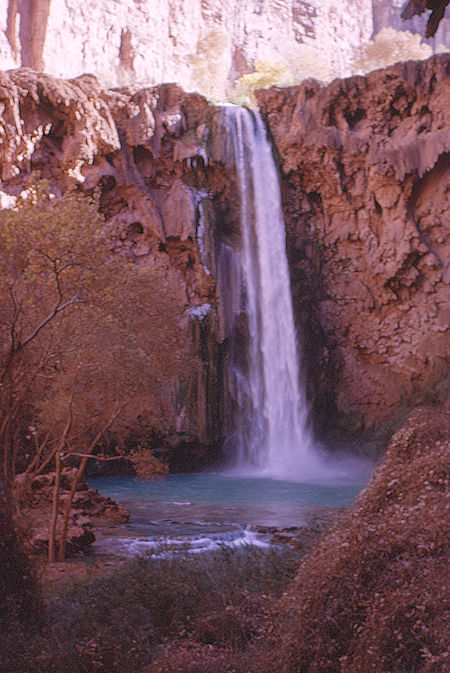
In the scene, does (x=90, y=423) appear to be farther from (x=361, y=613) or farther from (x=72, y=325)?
(x=361, y=613)

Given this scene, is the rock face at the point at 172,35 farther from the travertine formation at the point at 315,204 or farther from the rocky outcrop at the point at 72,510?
the rocky outcrop at the point at 72,510

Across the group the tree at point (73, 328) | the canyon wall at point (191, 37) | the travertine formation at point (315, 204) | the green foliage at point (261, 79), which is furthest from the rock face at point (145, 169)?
→ the green foliage at point (261, 79)

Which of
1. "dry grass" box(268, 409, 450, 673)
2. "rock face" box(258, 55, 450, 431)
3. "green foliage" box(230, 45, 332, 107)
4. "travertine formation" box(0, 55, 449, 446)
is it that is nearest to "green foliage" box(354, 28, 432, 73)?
"green foliage" box(230, 45, 332, 107)

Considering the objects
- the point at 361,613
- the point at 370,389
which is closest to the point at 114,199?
the point at 370,389

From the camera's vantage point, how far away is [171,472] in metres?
30.7

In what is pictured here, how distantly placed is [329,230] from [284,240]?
248 cm

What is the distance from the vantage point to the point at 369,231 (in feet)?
106

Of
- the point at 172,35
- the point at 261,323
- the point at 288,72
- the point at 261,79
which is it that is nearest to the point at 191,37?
the point at 172,35

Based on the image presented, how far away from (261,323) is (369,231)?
729 cm

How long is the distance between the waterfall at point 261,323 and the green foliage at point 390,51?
36207 mm

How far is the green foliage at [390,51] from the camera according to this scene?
63.3 m

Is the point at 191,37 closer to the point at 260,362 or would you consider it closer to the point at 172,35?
the point at 172,35

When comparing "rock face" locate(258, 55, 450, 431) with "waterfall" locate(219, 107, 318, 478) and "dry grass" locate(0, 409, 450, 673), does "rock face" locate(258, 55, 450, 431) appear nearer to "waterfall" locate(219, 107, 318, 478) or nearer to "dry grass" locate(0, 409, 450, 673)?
"waterfall" locate(219, 107, 318, 478)

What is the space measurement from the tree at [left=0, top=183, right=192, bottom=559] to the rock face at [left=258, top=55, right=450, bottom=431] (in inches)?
767
